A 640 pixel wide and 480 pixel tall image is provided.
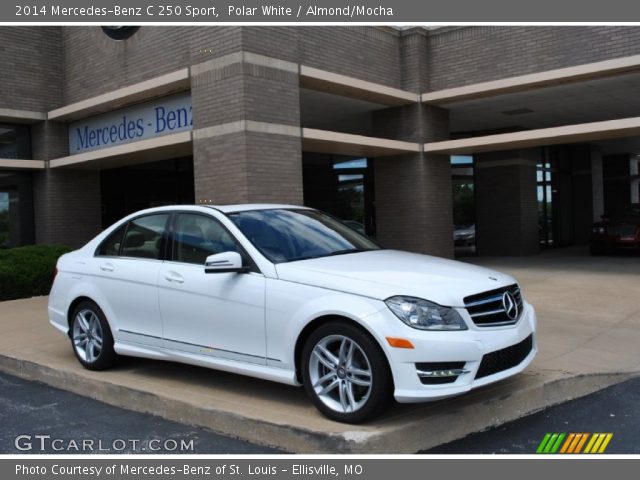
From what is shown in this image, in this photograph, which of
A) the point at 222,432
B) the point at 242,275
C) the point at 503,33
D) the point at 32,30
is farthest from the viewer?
the point at 32,30

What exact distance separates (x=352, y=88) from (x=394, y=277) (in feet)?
30.1

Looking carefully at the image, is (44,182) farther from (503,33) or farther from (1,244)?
(503,33)

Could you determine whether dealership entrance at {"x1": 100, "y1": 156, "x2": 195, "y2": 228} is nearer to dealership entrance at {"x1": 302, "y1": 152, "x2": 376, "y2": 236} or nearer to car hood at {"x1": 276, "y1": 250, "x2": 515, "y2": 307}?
dealership entrance at {"x1": 302, "y1": 152, "x2": 376, "y2": 236}

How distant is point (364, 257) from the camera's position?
17.1 ft

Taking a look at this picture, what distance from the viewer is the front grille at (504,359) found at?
172 inches

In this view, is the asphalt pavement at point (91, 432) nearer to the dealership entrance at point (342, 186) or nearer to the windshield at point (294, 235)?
the windshield at point (294, 235)

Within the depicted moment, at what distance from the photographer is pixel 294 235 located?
5414 mm

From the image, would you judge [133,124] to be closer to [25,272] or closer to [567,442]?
[25,272]

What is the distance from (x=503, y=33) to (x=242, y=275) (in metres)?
10.8

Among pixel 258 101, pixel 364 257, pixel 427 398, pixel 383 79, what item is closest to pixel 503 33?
pixel 383 79

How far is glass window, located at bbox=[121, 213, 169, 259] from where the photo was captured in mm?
5883

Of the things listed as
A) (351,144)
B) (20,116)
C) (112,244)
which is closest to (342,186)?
(351,144)

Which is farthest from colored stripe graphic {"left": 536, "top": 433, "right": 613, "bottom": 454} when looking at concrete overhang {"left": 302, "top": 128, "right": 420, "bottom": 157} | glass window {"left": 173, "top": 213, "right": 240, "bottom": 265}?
concrete overhang {"left": 302, "top": 128, "right": 420, "bottom": 157}

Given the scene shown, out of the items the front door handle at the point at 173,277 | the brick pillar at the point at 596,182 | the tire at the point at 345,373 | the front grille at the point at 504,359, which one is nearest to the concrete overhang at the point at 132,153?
the front door handle at the point at 173,277
